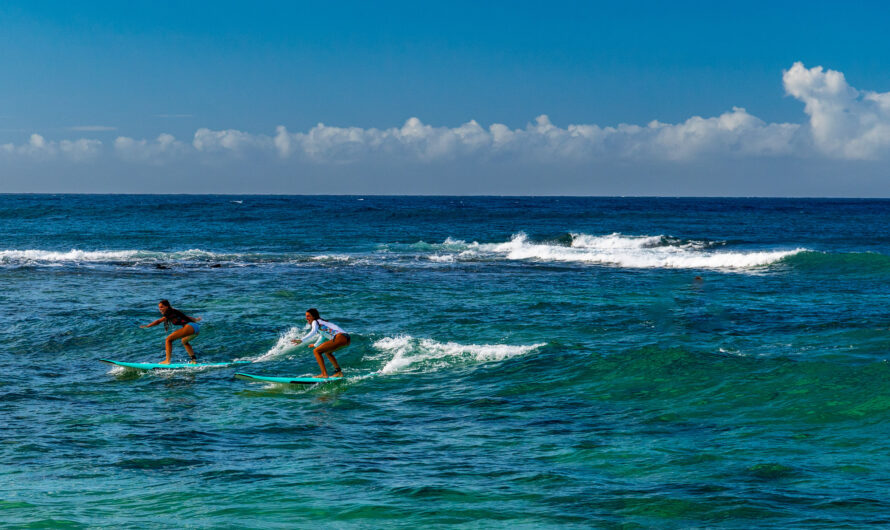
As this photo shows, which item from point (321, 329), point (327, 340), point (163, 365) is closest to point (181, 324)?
point (163, 365)

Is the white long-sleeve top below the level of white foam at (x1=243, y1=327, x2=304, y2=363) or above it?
above

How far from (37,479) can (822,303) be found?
79.5 ft

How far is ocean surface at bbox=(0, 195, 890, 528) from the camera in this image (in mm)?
10844

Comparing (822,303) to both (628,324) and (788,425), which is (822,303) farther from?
A: (788,425)

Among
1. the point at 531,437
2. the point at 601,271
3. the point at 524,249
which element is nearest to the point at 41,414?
the point at 531,437

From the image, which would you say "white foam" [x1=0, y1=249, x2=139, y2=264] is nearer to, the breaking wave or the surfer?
the breaking wave

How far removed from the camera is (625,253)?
47.0m

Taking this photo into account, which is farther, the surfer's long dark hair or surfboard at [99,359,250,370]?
the surfer's long dark hair

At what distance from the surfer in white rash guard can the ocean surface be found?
63 cm

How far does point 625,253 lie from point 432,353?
29.0 metres

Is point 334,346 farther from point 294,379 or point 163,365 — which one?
point 163,365

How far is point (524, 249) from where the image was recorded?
162 feet

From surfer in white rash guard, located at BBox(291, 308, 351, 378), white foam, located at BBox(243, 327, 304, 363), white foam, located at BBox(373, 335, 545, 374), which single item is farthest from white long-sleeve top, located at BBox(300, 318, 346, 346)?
white foam, located at BBox(243, 327, 304, 363)

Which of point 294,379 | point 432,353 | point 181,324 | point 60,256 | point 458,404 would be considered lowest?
point 458,404
